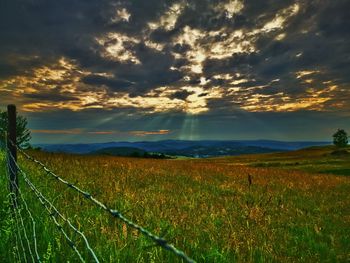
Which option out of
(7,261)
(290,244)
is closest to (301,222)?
(290,244)

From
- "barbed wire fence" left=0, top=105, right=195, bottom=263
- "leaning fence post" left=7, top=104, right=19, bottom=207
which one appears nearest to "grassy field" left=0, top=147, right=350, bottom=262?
"barbed wire fence" left=0, top=105, right=195, bottom=263

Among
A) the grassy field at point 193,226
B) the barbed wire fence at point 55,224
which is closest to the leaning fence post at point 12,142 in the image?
the barbed wire fence at point 55,224

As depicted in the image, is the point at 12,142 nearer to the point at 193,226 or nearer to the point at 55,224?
the point at 55,224

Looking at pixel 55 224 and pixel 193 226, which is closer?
pixel 55 224

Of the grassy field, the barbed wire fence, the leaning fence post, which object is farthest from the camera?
the leaning fence post

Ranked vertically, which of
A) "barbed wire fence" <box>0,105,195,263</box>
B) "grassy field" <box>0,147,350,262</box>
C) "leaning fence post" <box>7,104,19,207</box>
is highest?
"leaning fence post" <box>7,104,19,207</box>

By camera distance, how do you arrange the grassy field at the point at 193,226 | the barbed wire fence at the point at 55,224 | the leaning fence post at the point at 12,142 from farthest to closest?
the leaning fence post at the point at 12,142 < the grassy field at the point at 193,226 < the barbed wire fence at the point at 55,224

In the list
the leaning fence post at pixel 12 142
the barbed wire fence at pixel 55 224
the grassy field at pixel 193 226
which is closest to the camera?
the barbed wire fence at pixel 55 224

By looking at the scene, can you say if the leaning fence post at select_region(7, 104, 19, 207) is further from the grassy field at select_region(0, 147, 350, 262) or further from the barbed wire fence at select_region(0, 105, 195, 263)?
the grassy field at select_region(0, 147, 350, 262)

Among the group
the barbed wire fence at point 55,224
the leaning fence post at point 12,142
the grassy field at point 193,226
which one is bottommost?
the grassy field at point 193,226

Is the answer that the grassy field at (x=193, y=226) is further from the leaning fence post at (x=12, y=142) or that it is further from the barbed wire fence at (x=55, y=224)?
the leaning fence post at (x=12, y=142)

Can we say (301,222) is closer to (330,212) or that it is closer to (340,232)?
(340,232)

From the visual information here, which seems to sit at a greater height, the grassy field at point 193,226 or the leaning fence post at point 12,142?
the leaning fence post at point 12,142

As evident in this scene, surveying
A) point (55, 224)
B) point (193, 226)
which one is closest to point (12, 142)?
point (55, 224)
